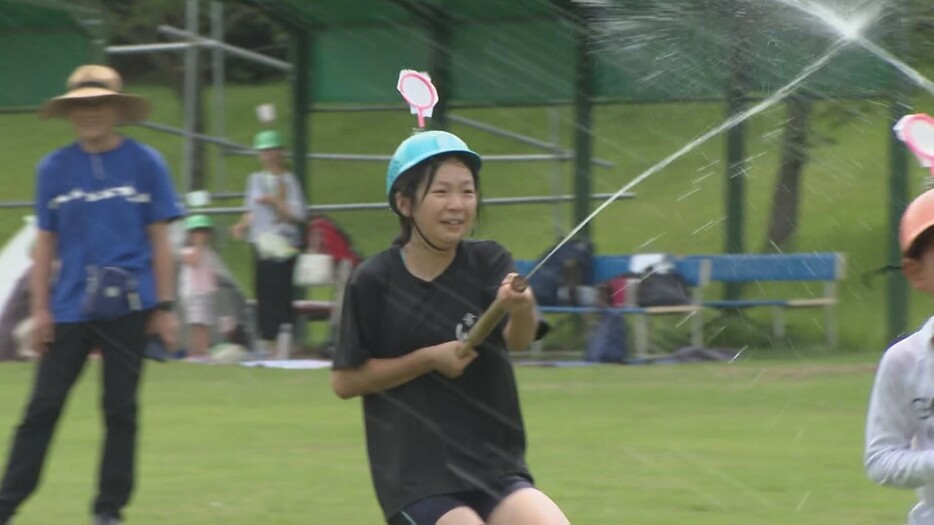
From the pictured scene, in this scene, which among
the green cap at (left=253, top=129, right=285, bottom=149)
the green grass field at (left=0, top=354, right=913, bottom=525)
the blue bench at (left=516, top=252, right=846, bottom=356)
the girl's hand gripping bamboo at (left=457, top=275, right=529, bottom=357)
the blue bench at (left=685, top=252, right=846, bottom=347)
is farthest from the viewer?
the blue bench at (left=685, top=252, right=846, bottom=347)

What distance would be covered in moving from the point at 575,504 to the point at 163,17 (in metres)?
19.0

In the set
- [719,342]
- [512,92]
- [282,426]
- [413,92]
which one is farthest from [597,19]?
[413,92]

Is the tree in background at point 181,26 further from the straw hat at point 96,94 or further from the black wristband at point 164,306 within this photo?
the black wristband at point 164,306

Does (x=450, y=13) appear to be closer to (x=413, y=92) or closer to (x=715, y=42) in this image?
(x=715, y=42)

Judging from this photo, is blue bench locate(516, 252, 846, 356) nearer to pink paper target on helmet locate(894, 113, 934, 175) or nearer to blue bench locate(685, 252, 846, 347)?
blue bench locate(685, 252, 846, 347)

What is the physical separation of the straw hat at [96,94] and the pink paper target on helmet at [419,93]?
2.64 metres

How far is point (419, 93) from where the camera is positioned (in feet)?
17.3

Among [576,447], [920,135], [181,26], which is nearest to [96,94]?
[576,447]

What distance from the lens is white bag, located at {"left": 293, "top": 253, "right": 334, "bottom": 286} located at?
623 inches

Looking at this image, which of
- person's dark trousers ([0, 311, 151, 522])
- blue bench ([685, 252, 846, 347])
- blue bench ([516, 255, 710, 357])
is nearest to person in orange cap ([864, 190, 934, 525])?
person's dark trousers ([0, 311, 151, 522])

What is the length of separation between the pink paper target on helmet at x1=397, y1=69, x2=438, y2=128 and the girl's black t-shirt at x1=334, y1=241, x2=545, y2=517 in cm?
53

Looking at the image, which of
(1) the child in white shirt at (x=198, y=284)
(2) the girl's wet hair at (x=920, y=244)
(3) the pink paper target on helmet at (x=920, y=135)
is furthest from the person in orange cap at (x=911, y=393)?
(1) the child in white shirt at (x=198, y=284)

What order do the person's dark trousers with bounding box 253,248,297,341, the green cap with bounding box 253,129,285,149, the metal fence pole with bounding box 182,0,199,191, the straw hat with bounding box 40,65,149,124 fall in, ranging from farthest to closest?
1. the metal fence pole with bounding box 182,0,199,191
2. the person's dark trousers with bounding box 253,248,297,341
3. the green cap with bounding box 253,129,285,149
4. the straw hat with bounding box 40,65,149,124

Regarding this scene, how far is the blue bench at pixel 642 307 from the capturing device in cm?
1576
